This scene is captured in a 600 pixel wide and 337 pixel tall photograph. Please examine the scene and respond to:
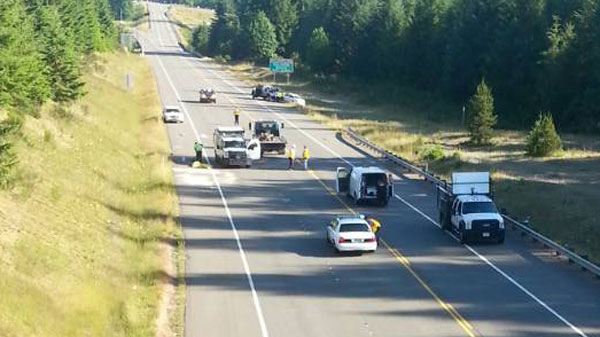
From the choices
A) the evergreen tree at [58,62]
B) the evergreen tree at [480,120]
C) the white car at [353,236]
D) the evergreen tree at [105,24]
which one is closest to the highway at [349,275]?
the white car at [353,236]

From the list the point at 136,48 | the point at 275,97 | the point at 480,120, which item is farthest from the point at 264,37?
the point at 480,120

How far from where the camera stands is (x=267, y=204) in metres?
41.4

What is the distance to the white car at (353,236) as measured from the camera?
3114cm

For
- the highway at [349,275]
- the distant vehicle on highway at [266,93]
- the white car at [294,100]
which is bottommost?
the highway at [349,275]

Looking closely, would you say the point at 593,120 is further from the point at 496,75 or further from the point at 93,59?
the point at 93,59

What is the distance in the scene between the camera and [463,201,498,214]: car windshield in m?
33.4

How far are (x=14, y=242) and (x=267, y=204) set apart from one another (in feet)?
56.5

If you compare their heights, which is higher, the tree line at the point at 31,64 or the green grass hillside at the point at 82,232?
the tree line at the point at 31,64

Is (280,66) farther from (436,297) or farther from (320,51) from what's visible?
(436,297)

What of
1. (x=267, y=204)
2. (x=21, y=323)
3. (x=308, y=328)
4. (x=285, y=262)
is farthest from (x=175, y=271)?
(x=267, y=204)

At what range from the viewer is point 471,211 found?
3344 centimetres

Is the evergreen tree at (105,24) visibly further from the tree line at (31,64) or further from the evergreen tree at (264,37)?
the tree line at (31,64)

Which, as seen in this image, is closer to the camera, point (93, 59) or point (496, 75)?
point (496, 75)

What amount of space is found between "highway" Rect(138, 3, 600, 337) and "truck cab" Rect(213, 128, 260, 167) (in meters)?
3.90
